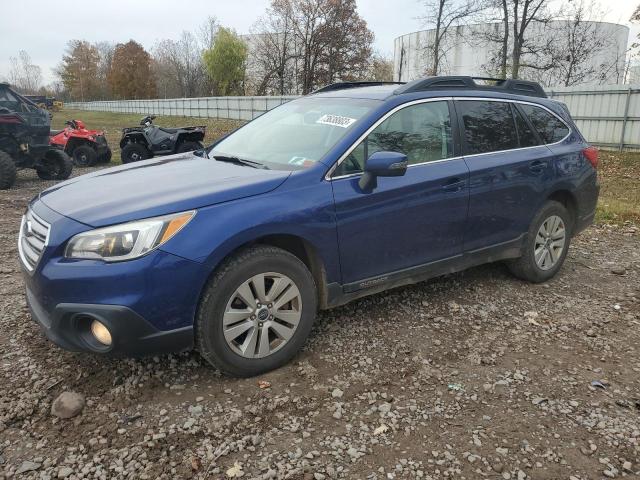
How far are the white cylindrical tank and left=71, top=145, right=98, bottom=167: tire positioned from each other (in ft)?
60.4

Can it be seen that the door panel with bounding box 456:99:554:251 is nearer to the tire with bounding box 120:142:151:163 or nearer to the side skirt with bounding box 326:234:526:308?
the side skirt with bounding box 326:234:526:308

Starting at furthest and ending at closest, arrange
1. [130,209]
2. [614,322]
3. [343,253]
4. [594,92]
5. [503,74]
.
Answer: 1. [503,74]
2. [594,92]
3. [614,322]
4. [343,253]
5. [130,209]

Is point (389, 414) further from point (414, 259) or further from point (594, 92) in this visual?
point (594, 92)

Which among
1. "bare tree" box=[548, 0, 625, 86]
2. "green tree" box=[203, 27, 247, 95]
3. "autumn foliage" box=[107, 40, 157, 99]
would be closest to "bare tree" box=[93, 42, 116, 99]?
"autumn foliage" box=[107, 40, 157, 99]

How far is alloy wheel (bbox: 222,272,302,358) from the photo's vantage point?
9.46ft

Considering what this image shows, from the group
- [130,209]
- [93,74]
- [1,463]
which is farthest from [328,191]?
[93,74]

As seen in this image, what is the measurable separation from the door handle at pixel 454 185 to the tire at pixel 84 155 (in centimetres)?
1234

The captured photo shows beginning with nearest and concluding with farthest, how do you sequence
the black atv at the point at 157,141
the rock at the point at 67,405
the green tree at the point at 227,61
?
the rock at the point at 67,405
the black atv at the point at 157,141
the green tree at the point at 227,61

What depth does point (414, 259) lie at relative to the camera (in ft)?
12.1

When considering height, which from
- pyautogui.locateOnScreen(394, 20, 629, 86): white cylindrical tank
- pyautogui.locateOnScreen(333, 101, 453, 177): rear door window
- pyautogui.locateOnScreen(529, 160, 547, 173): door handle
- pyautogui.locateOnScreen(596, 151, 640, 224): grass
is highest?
pyautogui.locateOnScreen(394, 20, 629, 86): white cylindrical tank

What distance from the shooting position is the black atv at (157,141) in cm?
1270

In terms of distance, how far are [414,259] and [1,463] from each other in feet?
8.68

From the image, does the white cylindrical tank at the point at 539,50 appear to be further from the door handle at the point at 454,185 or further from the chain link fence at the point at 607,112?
the door handle at the point at 454,185

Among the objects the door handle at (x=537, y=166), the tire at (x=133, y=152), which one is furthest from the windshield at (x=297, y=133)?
the tire at (x=133, y=152)
